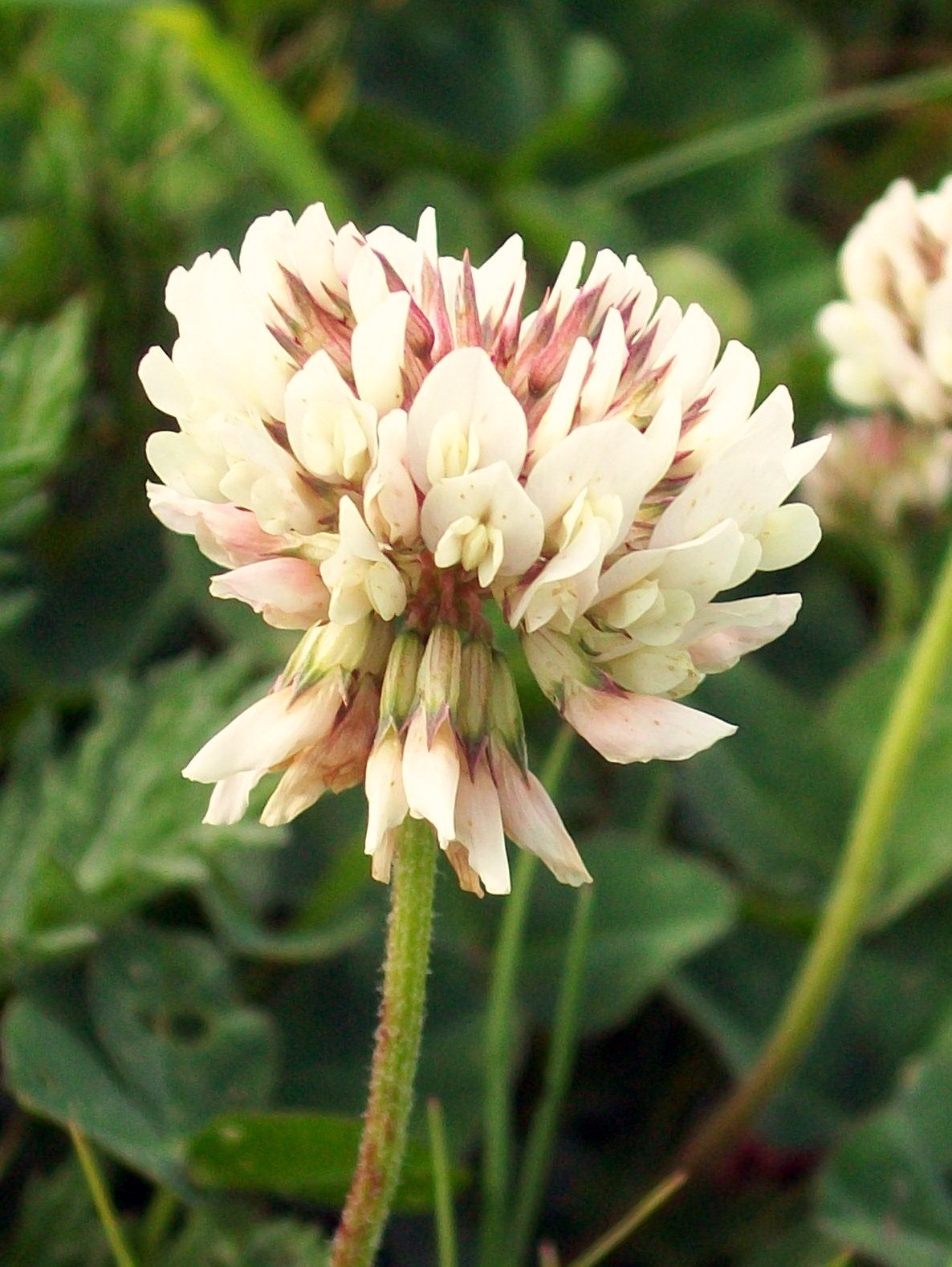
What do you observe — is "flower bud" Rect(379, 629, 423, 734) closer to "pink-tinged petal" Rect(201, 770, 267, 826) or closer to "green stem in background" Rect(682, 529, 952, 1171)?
"pink-tinged petal" Rect(201, 770, 267, 826)

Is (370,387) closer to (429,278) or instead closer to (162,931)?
(429,278)

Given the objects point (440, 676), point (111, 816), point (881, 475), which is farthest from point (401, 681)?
point (881, 475)

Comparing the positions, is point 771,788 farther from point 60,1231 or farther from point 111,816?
point 60,1231

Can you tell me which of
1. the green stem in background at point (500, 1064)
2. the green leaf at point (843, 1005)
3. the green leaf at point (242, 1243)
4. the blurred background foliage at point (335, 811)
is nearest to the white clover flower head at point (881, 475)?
the blurred background foliage at point (335, 811)

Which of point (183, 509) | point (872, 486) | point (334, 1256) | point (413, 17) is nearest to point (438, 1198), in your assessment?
point (334, 1256)

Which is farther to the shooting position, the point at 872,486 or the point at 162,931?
the point at 872,486

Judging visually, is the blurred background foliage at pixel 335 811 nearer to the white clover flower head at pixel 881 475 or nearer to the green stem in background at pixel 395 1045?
the white clover flower head at pixel 881 475
